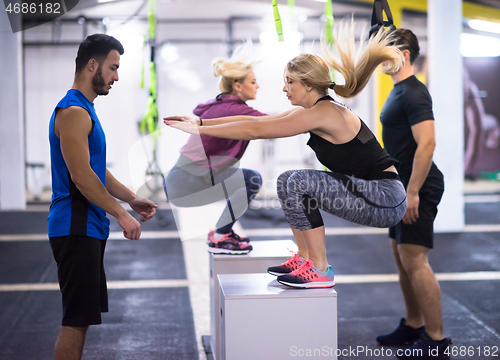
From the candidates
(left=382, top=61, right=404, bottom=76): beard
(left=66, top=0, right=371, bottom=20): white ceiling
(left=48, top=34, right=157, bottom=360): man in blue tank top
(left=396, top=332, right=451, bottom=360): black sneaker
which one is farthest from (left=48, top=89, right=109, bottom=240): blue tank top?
(left=66, top=0, right=371, bottom=20): white ceiling

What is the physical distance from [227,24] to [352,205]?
799cm

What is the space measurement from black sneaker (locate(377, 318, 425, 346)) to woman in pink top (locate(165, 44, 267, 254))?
2.94 feet

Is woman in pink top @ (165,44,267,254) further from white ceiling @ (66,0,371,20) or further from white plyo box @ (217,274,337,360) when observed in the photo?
white ceiling @ (66,0,371,20)

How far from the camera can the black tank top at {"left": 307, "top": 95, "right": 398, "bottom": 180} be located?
1948mm

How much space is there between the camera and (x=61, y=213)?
1.72m

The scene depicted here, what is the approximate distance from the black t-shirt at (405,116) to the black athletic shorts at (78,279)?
5.26 ft

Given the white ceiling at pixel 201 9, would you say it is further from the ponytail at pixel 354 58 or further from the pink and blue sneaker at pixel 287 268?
the pink and blue sneaker at pixel 287 268

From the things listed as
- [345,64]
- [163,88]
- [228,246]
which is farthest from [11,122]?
[345,64]

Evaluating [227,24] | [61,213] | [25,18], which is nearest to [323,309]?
[61,213]

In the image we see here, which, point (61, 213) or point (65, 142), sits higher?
point (65, 142)

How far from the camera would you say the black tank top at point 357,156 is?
76.7 inches

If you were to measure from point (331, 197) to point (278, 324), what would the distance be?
1.74 feet

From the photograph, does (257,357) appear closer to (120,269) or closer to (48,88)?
(120,269)

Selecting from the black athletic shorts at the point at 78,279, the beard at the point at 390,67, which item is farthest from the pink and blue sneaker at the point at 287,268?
the beard at the point at 390,67
